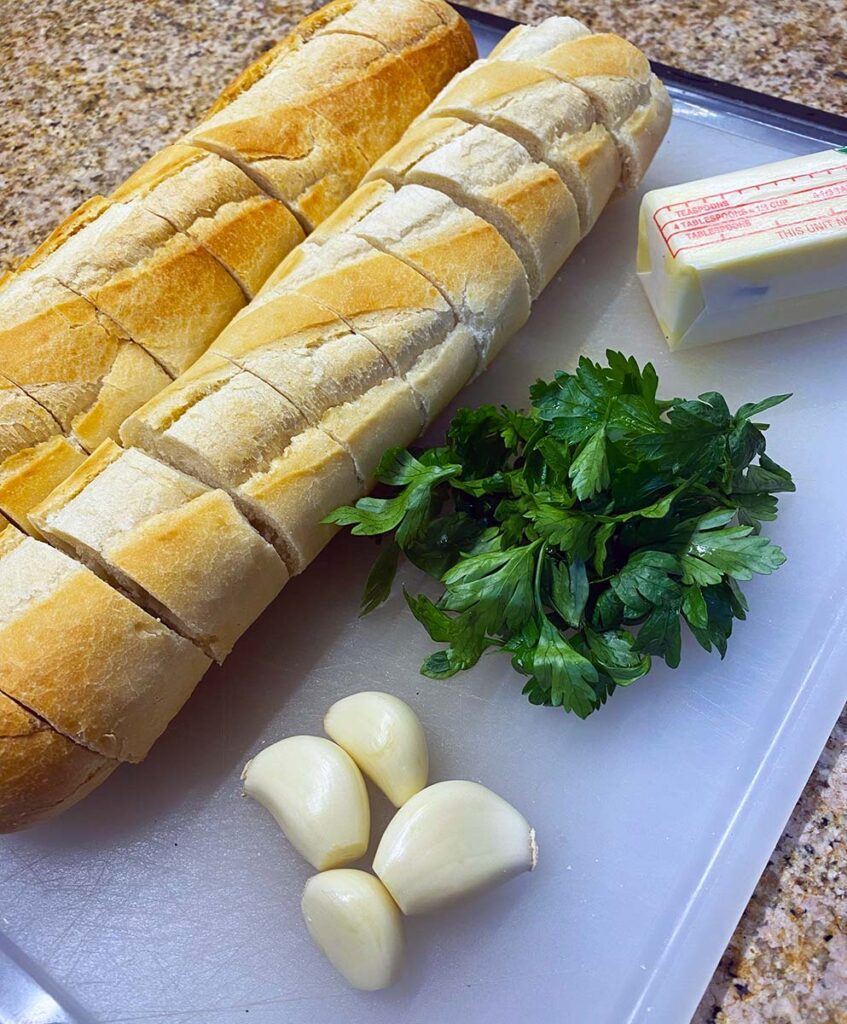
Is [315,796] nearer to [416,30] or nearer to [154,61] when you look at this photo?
[416,30]

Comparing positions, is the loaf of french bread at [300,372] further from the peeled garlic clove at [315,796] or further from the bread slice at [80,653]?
the peeled garlic clove at [315,796]

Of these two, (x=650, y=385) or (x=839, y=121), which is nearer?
(x=650, y=385)

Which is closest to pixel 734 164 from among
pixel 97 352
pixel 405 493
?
pixel 405 493

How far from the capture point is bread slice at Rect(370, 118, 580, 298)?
181 centimetres

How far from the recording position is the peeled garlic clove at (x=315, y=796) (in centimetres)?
145

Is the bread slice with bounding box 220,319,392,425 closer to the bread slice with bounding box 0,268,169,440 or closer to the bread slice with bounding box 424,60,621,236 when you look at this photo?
the bread slice with bounding box 0,268,169,440

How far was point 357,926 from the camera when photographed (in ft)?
4.51

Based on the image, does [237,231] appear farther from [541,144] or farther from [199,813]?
[199,813]

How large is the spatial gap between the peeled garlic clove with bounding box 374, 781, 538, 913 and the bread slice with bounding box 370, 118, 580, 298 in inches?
39.7

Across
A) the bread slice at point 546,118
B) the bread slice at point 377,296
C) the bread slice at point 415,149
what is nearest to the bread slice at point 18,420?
the bread slice at point 377,296

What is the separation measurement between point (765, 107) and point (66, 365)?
1607mm

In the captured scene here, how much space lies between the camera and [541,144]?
1.87 m

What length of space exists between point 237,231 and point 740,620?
1.15 metres

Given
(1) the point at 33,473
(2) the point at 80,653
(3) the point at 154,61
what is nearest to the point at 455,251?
(1) the point at 33,473
